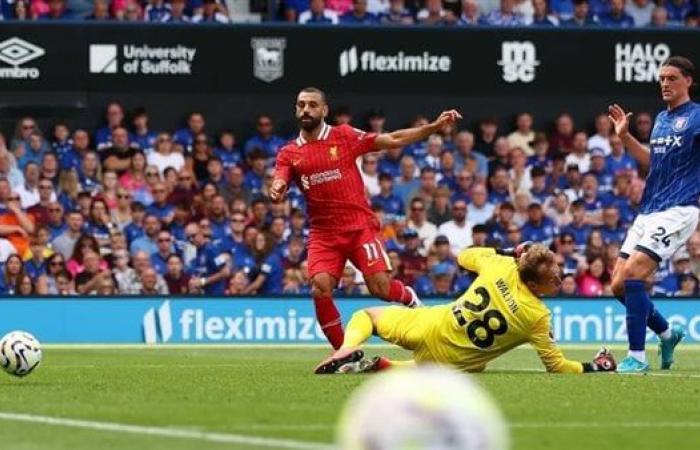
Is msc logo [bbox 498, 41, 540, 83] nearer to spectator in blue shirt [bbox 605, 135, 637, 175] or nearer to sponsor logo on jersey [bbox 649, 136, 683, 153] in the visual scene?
spectator in blue shirt [bbox 605, 135, 637, 175]

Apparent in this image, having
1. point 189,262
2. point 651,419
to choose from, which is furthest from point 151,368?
point 189,262

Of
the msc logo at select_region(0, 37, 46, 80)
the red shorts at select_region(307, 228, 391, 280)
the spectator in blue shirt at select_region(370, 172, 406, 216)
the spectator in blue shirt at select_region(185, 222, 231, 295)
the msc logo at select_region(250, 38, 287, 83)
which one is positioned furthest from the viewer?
the msc logo at select_region(250, 38, 287, 83)

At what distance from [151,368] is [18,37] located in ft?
37.6

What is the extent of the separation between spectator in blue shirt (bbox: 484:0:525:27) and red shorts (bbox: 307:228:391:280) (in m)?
11.7

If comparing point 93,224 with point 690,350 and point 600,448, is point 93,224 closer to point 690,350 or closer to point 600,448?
point 690,350

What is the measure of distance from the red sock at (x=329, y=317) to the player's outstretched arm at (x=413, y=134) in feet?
4.36

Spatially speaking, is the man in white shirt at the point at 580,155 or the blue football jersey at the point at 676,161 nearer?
the blue football jersey at the point at 676,161

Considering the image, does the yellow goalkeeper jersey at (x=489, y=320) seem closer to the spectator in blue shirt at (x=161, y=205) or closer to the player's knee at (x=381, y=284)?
the player's knee at (x=381, y=284)

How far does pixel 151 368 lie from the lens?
50.5 feet

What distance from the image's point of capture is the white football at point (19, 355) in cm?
1311

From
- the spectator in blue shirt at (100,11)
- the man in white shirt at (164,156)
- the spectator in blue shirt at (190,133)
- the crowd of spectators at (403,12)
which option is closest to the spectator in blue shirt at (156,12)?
the crowd of spectators at (403,12)

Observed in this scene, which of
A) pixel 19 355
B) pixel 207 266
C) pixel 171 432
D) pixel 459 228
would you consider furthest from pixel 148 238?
pixel 171 432

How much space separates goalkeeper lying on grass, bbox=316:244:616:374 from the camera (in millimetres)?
13148

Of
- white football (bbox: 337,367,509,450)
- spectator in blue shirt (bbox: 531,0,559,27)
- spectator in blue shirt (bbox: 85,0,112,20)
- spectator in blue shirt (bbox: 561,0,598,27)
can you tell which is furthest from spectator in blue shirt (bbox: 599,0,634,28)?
white football (bbox: 337,367,509,450)
